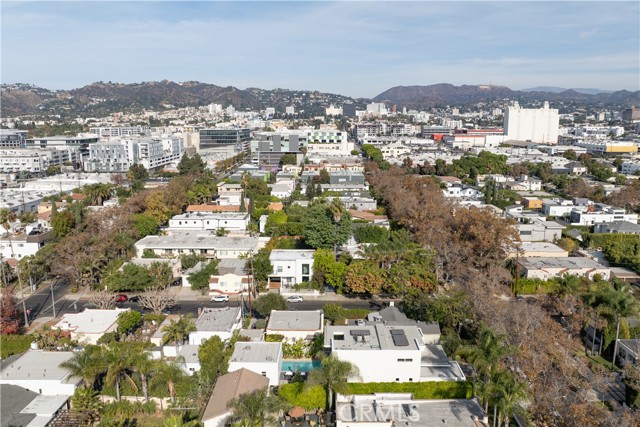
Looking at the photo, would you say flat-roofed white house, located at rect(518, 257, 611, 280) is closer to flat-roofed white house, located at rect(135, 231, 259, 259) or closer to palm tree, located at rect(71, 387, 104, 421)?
flat-roofed white house, located at rect(135, 231, 259, 259)

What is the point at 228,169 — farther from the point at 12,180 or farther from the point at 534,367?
the point at 534,367

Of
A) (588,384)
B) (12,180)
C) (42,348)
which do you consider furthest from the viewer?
(12,180)

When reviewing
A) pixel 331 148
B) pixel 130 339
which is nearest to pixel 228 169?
pixel 331 148

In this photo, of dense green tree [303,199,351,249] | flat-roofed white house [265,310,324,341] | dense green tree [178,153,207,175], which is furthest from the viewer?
dense green tree [178,153,207,175]

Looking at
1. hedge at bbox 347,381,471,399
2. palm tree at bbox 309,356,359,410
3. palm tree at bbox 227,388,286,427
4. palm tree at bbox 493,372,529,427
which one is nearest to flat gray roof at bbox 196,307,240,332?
palm tree at bbox 309,356,359,410

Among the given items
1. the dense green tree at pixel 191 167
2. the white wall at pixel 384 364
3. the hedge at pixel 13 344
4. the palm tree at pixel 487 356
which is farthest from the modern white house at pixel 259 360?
the dense green tree at pixel 191 167

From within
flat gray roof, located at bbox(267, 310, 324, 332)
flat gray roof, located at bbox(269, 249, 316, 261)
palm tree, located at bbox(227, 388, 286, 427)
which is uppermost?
flat gray roof, located at bbox(269, 249, 316, 261)
